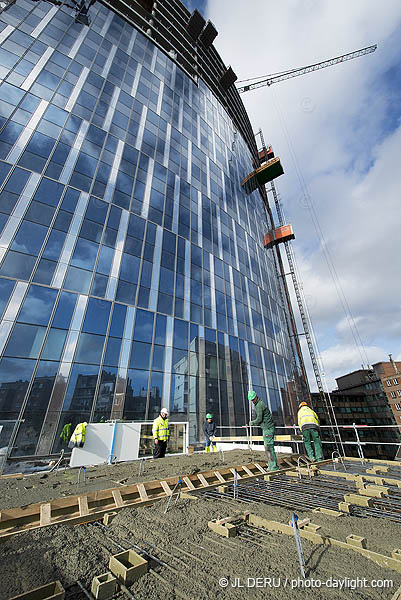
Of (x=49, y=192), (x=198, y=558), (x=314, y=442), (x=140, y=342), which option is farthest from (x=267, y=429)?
(x=49, y=192)

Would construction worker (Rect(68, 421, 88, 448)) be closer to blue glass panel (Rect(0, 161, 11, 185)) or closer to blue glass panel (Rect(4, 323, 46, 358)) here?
blue glass panel (Rect(4, 323, 46, 358))

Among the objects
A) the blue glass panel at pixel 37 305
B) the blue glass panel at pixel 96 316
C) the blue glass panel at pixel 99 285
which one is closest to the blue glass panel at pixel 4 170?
the blue glass panel at pixel 37 305

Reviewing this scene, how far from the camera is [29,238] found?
12.8 metres

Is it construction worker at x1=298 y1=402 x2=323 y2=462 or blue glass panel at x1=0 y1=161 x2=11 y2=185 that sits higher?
blue glass panel at x1=0 y1=161 x2=11 y2=185

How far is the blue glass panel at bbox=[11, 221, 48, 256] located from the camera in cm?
1245

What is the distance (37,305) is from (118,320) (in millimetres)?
4108

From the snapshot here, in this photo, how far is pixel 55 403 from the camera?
37.7 feet

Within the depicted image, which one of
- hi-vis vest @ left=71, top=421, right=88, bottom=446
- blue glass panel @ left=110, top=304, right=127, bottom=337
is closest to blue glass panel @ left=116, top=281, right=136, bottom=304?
blue glass panel @ left=110, top=304, right=127, bottom=337

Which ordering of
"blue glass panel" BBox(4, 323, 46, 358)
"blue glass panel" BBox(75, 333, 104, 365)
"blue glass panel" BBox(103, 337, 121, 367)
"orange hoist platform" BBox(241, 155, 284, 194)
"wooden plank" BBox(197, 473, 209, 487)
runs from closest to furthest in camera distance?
"wooden plank" BBox(197, 473, 209, 487)
"blue glass panel" BBox(4, 323, 46, 358)
"blue glass panel" BBox(75, 333, 104, 365)
"blue glass panel" BBox(103, 337, 121, 367)
"orange hoist platform" BBox(241, 155, 284, 194)

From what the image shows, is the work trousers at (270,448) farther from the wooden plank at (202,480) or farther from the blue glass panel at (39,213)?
the blue glass panel at (39,213)

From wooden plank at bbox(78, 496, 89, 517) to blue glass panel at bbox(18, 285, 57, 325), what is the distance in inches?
396

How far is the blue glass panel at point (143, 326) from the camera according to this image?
611 inches

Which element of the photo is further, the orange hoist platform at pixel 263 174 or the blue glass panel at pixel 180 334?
the orange hoist platform at pixel 263 174

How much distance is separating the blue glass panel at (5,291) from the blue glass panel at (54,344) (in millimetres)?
A: 2219
